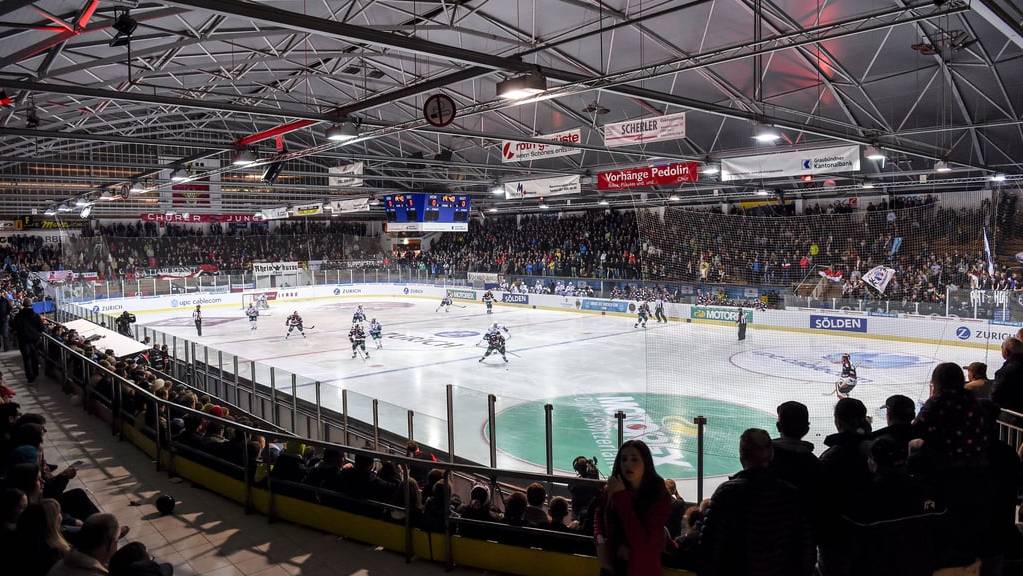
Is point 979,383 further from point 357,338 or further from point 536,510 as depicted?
point 357,338

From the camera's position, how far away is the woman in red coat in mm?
2512

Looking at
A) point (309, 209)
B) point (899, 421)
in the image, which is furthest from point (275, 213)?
point (899, 421)

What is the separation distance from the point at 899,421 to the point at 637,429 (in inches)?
305

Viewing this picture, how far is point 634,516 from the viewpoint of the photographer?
251 cm

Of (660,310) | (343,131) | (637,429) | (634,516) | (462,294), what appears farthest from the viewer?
(462,294)

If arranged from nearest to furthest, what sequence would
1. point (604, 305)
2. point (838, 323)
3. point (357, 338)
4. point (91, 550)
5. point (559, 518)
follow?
point (91, 550) < point (559, 518) < point (357, 338) < point (838, 323) < point (604, 305)

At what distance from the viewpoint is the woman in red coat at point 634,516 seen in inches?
98.9

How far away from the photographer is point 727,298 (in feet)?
72.4

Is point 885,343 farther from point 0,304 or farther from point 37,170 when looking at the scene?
point 37,170

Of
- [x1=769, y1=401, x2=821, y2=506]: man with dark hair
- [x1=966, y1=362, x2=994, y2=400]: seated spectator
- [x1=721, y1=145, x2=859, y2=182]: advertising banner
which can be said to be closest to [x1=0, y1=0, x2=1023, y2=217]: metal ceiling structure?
[x1=721, y1=145, x2=859, y2=182]: advertising banner

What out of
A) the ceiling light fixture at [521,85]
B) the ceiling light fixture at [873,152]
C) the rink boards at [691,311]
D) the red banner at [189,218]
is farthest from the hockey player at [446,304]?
the ceiling light fixture at [521,85]

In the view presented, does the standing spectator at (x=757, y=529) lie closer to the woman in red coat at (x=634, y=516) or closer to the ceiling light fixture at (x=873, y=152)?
the woman in red coat at (x=634, y=516)

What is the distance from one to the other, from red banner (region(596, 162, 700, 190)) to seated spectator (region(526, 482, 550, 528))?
14153 millimetres

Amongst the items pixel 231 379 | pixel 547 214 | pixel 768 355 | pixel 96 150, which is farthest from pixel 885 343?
pixel 96 150
